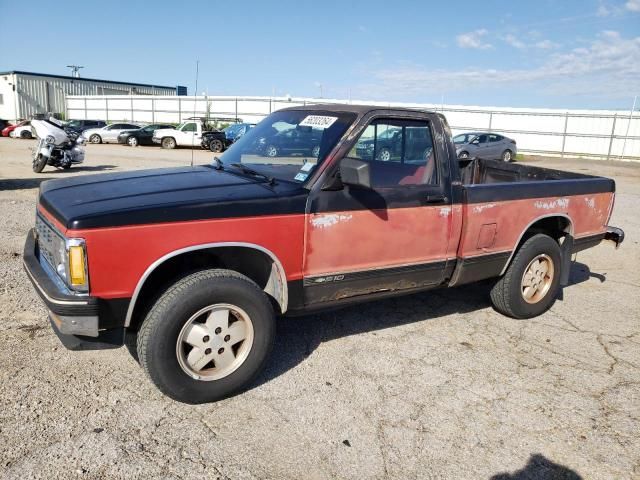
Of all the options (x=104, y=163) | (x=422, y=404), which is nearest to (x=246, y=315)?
(x=422, y=404)

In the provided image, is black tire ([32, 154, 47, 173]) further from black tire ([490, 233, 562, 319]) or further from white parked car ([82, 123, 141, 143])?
white parked car ([82, 123, 141, 143])

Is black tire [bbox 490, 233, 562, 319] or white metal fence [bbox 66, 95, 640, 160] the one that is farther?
white metal fence [bbox 66, 95, 640, 160]

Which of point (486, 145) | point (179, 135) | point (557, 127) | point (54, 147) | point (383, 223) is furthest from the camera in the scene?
point (557, 127)

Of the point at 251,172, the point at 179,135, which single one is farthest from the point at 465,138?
the point at 251,172

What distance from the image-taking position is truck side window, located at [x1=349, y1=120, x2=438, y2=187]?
3.89 meters

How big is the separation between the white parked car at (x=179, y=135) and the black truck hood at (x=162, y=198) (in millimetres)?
23401

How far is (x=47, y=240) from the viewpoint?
3285 millimetres

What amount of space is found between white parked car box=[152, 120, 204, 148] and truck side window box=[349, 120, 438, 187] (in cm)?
2330

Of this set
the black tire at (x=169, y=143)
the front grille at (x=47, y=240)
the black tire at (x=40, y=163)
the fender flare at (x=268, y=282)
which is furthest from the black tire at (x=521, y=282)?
the black tire at (x=169, y=143)

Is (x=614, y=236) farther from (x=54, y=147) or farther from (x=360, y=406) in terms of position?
(x=54, y=147)

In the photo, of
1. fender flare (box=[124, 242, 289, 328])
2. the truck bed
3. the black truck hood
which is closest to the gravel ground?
fender flare (box=[124, 242, 289, 328])

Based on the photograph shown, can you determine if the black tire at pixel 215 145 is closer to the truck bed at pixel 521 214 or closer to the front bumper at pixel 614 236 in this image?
the truck bed at pixel 521 214

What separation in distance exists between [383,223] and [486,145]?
21302mm

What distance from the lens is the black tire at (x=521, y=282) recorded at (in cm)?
462
